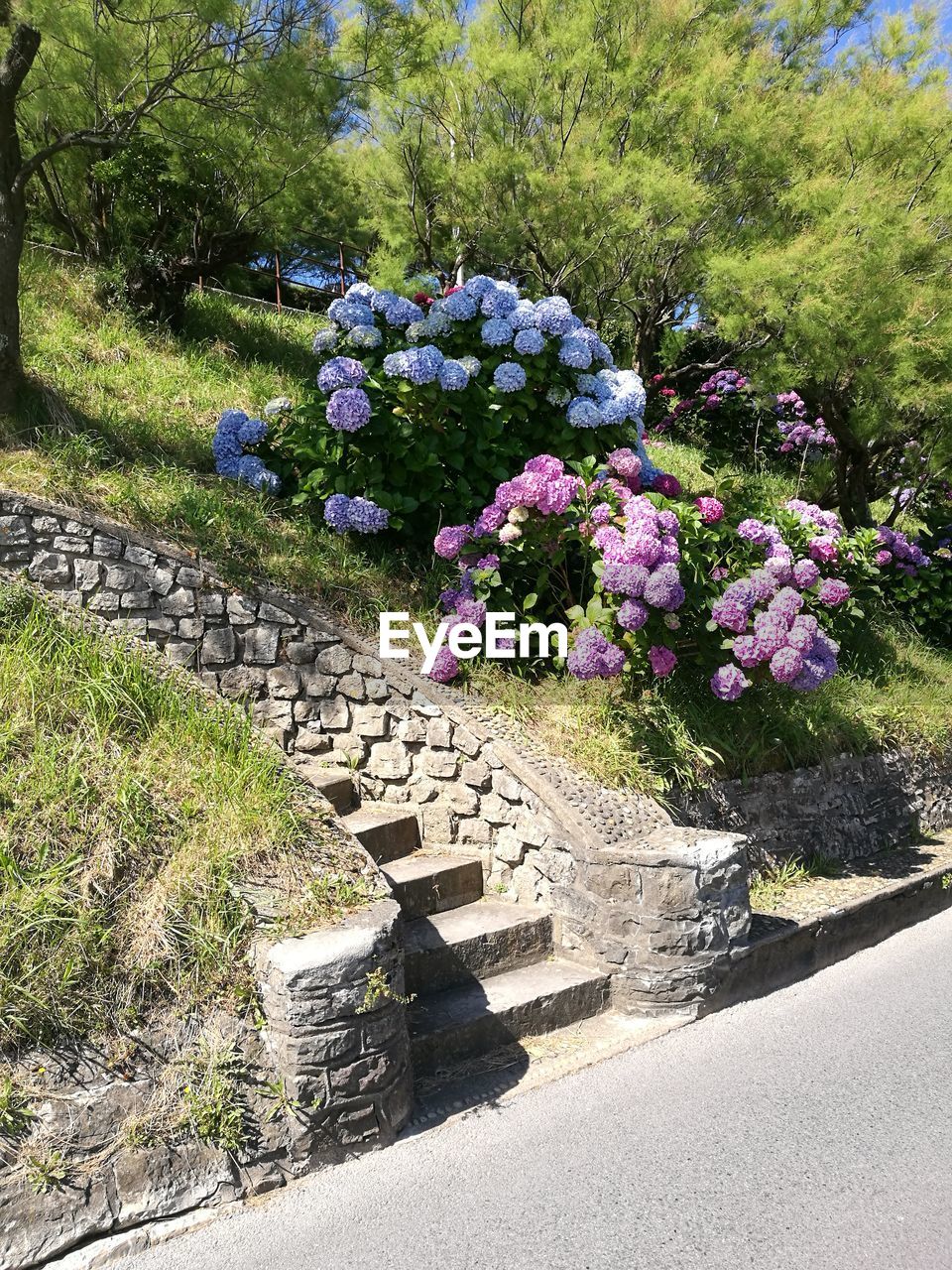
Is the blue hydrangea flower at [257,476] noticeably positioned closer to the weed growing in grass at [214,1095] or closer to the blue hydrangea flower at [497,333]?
the blue hydrangea flower at [497,333]

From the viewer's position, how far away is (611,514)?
440cm

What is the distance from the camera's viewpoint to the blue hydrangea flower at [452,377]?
16.3ft

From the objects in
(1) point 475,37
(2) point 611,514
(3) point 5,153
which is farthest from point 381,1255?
(1) point 475,37

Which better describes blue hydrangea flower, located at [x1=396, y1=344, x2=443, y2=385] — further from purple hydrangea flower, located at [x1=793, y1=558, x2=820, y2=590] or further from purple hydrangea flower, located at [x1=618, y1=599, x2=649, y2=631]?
purple hydrangea flower, located at [x1=793, y1=558, x2=820, y2=590]

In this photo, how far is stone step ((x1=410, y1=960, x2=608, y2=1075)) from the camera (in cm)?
335

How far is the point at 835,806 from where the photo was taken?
16.9ft

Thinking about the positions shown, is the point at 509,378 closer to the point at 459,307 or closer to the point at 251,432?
the point at 459,307

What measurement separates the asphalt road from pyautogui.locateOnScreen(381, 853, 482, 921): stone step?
984 mm

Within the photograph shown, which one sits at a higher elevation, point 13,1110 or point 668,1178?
point 13,1110

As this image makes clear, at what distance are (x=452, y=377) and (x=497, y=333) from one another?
0.46 m

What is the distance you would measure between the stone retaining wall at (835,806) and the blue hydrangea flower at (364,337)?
3.06 meters

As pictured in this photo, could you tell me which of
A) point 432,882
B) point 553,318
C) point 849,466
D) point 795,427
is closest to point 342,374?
point 553,318

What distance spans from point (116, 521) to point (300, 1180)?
291cm

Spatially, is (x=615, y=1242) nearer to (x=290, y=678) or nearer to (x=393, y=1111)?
(x=393, y=1111)
